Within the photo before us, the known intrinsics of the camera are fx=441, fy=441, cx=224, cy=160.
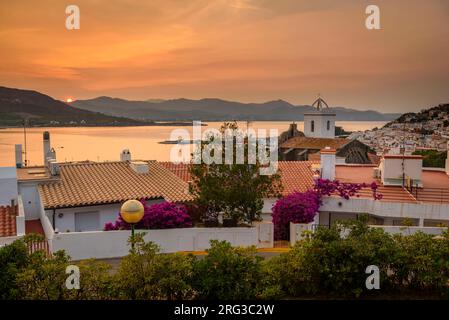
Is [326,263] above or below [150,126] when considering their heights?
below

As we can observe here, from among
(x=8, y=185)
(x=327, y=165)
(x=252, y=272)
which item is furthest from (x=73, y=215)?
(x=327, y=165)

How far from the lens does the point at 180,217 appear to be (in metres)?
15.8

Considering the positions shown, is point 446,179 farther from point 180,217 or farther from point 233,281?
point 233,281

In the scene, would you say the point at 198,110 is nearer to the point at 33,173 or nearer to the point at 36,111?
the point at 36,111

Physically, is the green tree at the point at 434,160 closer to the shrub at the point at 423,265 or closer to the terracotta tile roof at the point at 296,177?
the terracotta tile roof at the point at 296,177

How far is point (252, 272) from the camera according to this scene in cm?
973

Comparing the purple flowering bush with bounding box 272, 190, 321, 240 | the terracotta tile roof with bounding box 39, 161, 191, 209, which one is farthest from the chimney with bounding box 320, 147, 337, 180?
the terracotta tile roof with bounding box 39, 161, 191, 209

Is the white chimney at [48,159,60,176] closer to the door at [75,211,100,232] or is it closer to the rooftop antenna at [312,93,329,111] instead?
the door at [75,211,100,232]

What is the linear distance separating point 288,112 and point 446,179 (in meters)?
41.6

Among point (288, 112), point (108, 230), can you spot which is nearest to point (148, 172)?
point (108, 230)

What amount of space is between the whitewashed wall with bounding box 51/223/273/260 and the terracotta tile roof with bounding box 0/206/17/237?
94.7 inches

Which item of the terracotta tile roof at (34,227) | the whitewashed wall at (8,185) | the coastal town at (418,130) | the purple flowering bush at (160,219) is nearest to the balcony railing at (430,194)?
the purple flowering bush at (160,219)

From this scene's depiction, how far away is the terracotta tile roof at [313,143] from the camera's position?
48.4 m

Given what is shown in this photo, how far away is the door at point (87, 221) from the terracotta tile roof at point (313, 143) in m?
32.9
